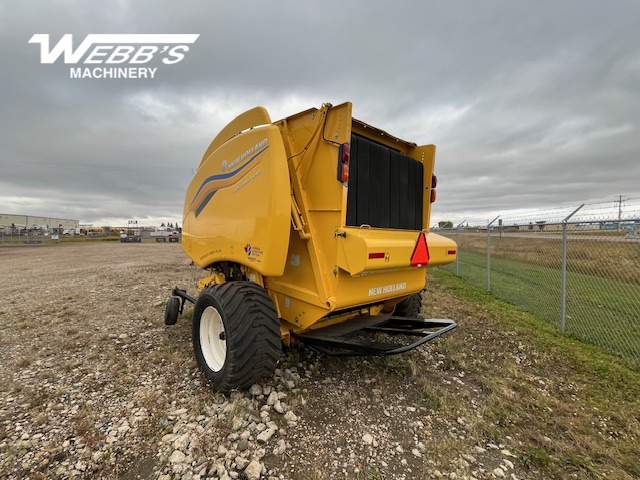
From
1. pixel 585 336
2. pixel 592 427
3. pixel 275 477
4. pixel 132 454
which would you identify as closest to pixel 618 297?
pixel 585 336

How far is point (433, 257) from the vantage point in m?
3.45

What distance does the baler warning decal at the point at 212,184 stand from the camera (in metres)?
3.37

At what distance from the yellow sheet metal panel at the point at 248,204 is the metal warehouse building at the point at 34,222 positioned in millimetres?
94955

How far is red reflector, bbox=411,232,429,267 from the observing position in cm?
315

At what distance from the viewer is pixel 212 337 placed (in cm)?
357

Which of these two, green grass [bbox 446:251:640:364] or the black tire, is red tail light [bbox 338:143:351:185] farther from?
green grass [bbox 446:251:640:364]

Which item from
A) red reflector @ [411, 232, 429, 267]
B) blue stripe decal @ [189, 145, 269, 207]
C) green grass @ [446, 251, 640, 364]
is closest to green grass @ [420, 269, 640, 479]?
green grass @ [446, 251, 640, 364]

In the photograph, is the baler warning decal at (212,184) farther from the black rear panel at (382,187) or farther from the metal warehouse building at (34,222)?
the metal warehouse building at (34,222)

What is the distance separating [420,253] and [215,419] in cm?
238

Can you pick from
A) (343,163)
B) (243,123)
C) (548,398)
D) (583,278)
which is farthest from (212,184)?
(583,278)

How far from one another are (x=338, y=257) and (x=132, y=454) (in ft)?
7.04

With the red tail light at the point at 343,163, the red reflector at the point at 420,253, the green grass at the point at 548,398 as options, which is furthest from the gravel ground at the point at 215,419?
the red tail light at the point at 343,163

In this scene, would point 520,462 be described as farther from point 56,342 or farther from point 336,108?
point 56,342

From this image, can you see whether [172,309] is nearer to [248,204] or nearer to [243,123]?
[248,204]
